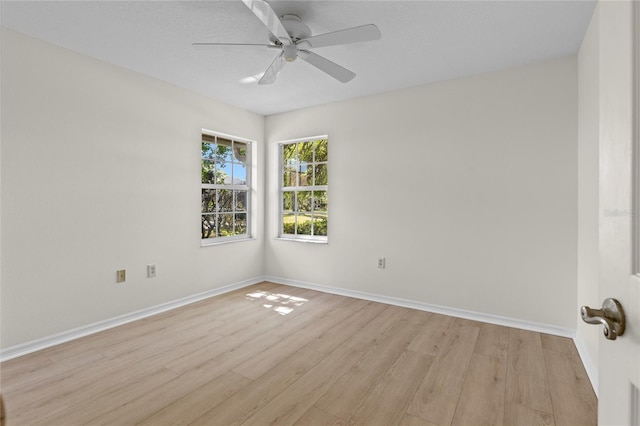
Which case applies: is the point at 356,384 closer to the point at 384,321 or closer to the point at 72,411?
the point at 384,321

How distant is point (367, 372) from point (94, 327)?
250cm

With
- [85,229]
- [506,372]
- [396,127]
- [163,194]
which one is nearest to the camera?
[506,372]

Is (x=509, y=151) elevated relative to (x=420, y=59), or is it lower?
lower

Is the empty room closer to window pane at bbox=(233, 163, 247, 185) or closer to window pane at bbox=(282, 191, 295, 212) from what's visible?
window pane at bbox=(233, 163, 247, 185)

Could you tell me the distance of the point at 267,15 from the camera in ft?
5.88

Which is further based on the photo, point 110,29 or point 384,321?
point 384,321

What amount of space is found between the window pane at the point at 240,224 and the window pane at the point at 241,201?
76mm

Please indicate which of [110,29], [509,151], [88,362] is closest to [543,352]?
[509,151]

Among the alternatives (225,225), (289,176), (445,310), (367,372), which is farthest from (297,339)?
(289,176)

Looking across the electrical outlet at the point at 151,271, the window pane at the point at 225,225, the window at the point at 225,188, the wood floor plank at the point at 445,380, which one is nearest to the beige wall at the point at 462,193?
the wood floor plank at the point at 445,380

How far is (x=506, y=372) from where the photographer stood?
216cm

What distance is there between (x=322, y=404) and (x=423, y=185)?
247 cm

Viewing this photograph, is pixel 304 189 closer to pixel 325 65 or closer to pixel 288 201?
pixel 288 201

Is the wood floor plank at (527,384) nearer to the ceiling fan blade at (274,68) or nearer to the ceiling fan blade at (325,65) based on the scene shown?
the ceiling fan blade at (325,65)
